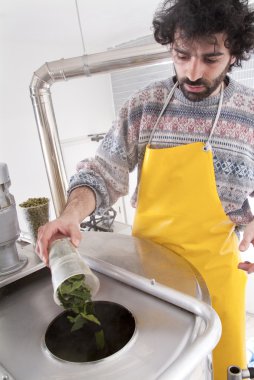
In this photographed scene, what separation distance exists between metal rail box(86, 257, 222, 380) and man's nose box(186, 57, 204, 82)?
1.92 ft

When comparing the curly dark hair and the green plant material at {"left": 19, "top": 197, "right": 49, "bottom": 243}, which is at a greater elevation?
the curly dark hair

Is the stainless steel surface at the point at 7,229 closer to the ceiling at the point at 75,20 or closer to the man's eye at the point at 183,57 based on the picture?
the man's eye at the point at 183,57

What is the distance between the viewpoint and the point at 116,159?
1.03 meters

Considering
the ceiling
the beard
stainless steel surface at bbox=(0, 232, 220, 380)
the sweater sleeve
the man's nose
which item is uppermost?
the ceiling

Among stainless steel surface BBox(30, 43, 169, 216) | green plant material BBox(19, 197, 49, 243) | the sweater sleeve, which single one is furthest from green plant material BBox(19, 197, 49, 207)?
stainless steel surface BBox(30, 43, 169, 216)

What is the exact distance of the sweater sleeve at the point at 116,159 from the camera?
100cm

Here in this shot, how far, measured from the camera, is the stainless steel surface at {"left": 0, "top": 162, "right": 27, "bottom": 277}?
0.74 metres

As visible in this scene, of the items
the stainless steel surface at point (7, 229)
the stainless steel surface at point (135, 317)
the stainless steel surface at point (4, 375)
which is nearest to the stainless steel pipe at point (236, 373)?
the stainless steel surface at point (135, 317)

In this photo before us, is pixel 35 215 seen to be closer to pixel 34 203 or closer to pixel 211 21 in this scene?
pixel 34 203

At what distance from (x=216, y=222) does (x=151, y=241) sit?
21 cm

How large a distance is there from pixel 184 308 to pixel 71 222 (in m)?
0.34

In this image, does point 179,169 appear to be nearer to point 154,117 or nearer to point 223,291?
point 154,117

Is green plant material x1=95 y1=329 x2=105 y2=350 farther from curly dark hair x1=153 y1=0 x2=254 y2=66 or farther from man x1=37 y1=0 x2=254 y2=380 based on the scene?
curly dark hair x1=153 y1=0 x2=254 y2=66

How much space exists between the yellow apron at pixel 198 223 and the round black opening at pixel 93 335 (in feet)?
1.16
